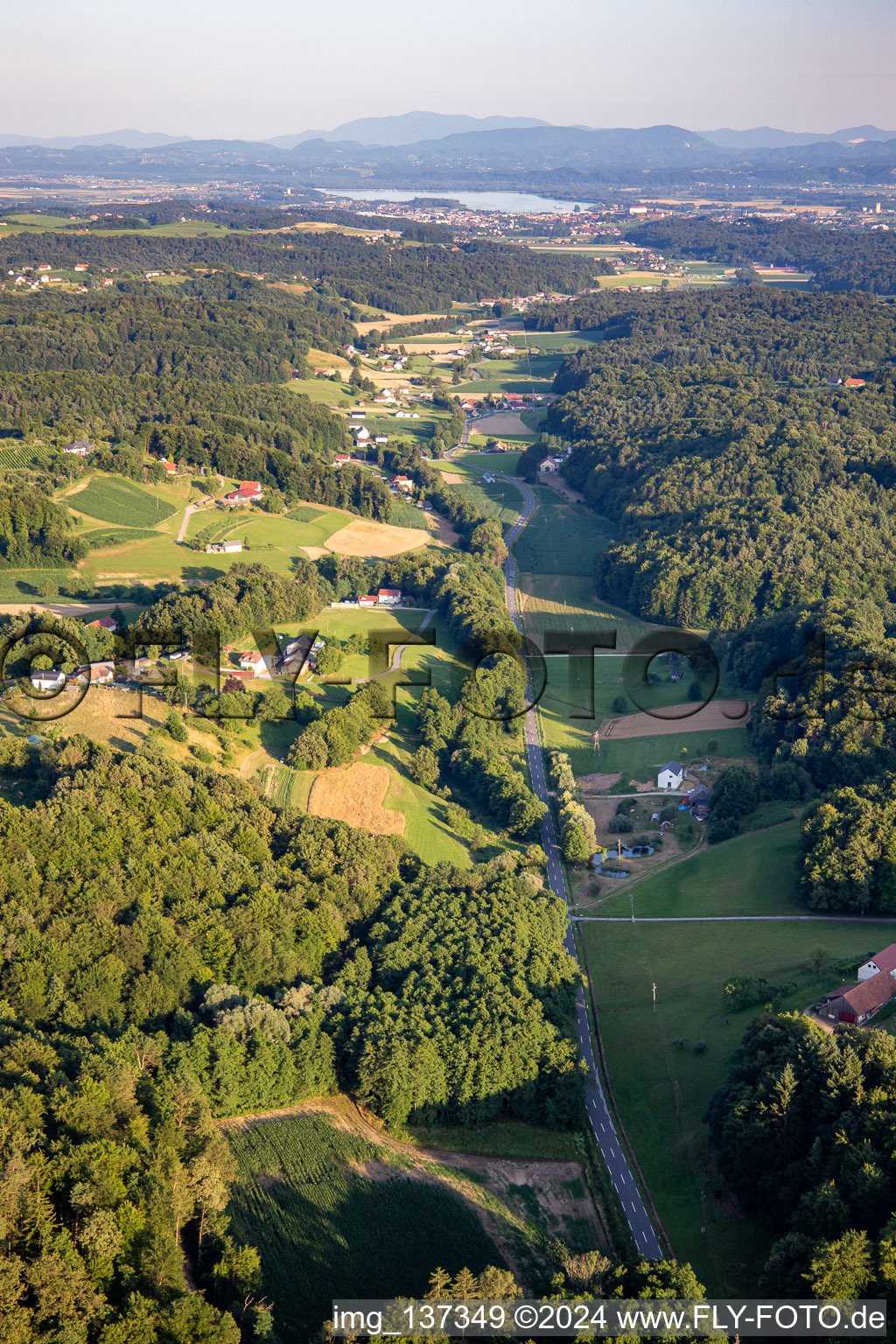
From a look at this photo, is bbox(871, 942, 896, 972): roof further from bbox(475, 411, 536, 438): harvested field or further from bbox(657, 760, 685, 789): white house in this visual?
bbox(475, 411, 536, 438): harvested field

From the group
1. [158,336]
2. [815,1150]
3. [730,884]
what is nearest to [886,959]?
[815,1150]

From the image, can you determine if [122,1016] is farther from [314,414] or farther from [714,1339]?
[314,414]

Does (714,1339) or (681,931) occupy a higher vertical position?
(714,1339)

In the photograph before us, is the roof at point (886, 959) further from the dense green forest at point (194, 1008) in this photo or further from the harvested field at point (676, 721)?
the harvested field at point (676, 721)

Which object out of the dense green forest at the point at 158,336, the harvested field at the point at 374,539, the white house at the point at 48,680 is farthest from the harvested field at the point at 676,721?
the dense green forest at the point at 158,336

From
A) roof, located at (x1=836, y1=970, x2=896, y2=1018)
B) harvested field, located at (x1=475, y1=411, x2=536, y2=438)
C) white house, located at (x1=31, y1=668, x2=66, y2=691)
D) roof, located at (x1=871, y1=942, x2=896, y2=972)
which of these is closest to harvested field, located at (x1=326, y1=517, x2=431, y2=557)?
white house, located at (x1=31, y1=668, x2=66, y2=691)

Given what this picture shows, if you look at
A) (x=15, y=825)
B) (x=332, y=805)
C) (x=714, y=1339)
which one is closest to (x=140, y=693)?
(x=332, y=805)
